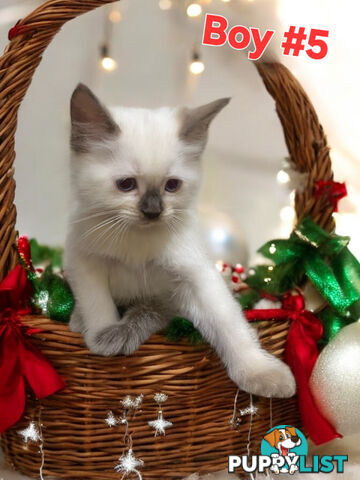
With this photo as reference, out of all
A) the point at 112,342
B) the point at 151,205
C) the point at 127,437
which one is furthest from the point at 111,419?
the point at 151,205

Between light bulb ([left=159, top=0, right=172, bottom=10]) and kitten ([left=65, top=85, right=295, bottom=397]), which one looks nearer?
kitten ([left=65, top=85, right=295, bottom=397])

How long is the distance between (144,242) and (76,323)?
198mm

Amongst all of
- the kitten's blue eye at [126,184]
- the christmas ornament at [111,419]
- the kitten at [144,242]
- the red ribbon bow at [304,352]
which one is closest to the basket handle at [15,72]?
the kitten at [144,242]

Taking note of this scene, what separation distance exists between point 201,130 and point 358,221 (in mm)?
1084

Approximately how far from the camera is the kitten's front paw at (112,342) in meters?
0.93

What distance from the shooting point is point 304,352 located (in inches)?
42.1

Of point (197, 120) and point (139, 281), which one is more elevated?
point (197, 120)

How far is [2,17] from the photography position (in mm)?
1863

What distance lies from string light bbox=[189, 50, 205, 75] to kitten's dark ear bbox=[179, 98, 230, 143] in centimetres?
95

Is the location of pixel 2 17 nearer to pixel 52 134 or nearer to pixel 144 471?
pixel 52 134

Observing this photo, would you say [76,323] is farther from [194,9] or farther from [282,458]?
[194,9]

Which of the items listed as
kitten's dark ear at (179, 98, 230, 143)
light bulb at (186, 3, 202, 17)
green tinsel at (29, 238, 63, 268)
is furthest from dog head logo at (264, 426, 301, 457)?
light bulb at (186, 3, 202, 17)

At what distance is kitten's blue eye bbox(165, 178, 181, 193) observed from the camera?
1013 mm

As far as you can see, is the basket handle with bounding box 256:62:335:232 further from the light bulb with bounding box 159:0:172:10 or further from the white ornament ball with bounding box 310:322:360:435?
the light bulb with bounding box 159:0:172:10
